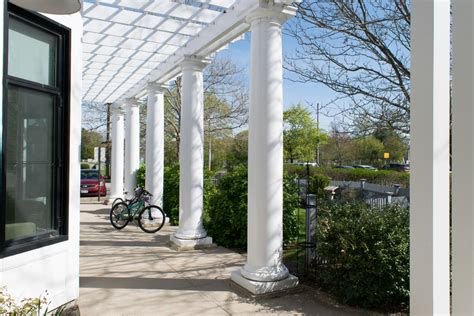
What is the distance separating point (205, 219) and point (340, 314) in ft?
14.1

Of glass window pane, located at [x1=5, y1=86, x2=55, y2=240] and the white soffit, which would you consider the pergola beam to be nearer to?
the white soffit

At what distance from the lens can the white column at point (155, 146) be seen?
9438 millimetres

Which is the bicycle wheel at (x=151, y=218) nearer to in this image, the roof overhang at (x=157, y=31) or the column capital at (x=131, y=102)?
the roof overhang at (x=157, y=31)

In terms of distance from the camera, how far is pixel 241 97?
16.9 metres

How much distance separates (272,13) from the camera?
454cm

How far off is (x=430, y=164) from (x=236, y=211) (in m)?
5.02

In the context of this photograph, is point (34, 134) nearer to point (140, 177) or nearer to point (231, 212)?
point (231, 212)

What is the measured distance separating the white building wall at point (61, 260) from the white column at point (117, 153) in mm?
9713

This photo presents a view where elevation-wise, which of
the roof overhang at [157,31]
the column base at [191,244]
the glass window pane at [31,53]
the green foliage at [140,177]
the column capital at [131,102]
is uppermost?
the roof overhang at [157,31]

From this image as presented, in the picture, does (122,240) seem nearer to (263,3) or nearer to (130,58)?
(130,58)

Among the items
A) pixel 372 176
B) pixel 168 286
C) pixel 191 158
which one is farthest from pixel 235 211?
pixel 372 176

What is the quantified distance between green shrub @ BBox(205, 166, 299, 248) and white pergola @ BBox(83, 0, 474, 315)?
47 centimetres

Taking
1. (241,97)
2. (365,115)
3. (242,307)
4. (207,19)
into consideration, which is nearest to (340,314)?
(242,307)

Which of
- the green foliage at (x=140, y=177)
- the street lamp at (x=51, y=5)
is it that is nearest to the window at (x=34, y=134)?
the street lamp at (x=51, y=5)
